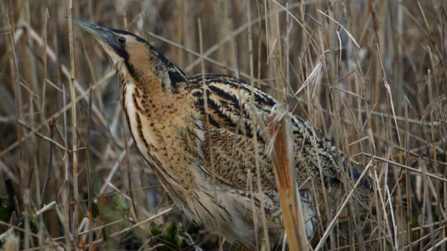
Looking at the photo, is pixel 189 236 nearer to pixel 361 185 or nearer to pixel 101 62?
pixel 361 185

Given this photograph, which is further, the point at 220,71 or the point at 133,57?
the point at 220,71

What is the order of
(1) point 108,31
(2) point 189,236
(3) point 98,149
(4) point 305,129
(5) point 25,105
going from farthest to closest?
(3) point 98,149 → (5) point 25,105 → (2) point 189,236 → (4) point 305,129 → (1) point 108,31

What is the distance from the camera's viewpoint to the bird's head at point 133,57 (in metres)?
1.73

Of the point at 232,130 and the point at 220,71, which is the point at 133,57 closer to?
the point at 232,130

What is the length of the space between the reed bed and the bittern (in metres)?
0.14

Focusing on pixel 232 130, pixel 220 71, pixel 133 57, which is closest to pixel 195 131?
pixel 232 130

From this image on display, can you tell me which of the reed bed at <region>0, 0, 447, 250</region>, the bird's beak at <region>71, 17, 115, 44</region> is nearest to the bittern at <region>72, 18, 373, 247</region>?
the bird's beak at <region>71, 17, 115, 44</region>

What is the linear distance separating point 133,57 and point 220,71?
4.97ft

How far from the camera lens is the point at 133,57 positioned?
175 centimetres

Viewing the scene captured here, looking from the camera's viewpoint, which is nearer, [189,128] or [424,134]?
[189,128]

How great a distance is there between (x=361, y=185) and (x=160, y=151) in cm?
96

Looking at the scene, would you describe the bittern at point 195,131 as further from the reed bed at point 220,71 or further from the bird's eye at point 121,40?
the reed bed at point 220,71

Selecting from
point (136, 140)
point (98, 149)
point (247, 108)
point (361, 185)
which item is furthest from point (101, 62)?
point (361, 185)

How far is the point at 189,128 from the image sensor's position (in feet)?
5.88
